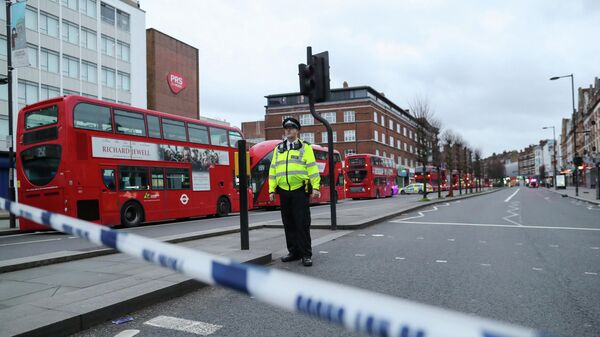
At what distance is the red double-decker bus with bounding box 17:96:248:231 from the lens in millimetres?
11328

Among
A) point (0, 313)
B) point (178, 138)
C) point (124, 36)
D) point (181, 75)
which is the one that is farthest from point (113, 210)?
point (181, 75)

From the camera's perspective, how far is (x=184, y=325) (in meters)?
3.32

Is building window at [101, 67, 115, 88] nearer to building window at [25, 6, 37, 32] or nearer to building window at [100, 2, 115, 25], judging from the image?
building window at [100, 2, 115, 25]

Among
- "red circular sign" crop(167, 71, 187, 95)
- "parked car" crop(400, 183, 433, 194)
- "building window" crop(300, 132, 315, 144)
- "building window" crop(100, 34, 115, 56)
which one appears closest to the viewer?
"building window" crop(100, 34, 115, 56)

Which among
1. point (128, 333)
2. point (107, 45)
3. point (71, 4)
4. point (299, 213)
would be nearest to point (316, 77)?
point (299, 213)

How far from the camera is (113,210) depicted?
12.3 meters

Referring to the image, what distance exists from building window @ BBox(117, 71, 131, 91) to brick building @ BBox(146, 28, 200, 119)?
3.72 m

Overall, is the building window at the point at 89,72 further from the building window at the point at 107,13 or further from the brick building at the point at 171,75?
the brick building at the point at 171,75

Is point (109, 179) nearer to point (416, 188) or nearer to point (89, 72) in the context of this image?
point (89, 72)

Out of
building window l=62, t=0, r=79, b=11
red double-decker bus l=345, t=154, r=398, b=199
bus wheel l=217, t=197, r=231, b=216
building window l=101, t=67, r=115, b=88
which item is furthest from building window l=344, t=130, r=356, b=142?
bus wheel l=217, t=197, r=231, b=216

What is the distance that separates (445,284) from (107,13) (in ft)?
133

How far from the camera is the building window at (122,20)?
3869 centimetres

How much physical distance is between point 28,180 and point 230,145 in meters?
7.48

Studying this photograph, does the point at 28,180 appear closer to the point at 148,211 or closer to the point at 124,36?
the point at 148,211
